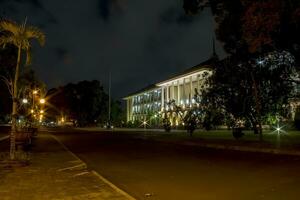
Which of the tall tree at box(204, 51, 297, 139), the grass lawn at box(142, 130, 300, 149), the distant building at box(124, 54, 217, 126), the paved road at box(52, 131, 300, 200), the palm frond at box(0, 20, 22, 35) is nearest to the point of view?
the paved road at box(52, 131, 300, 200)

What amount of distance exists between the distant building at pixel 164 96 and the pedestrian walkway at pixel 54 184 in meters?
51.6

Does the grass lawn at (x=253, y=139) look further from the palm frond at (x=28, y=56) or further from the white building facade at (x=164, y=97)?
the white building facade at (x=164, y=97)

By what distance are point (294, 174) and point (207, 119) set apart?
25.8 metres

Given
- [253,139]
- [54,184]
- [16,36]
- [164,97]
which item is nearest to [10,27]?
[16,36]

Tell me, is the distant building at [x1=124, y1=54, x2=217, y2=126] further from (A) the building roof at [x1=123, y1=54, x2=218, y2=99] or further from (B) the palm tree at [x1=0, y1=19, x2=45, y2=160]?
(B) the palm tree at [x1=0, y1=19, x2=45, y2=160]

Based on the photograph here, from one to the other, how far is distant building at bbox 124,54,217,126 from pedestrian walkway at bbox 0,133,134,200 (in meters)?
51.6

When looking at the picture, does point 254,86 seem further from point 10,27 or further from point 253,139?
point 10,27

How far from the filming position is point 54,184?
10570mm

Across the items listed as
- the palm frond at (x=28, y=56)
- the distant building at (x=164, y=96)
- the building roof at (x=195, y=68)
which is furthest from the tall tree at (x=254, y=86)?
the distant building at (x=164, y=96)

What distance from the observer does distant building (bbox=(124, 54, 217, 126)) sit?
76131 mm

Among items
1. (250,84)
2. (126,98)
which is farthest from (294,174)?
→ (126,98)

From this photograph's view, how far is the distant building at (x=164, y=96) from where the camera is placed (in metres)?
76.1

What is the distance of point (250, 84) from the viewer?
29453 millimetres

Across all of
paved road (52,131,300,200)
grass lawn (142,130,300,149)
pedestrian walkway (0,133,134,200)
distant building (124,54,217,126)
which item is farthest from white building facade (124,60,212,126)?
pedestrian walkway (0,133,134,200)
